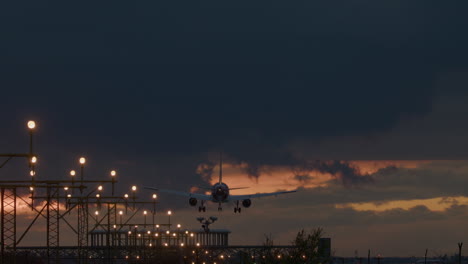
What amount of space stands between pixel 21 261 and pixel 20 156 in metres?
91.2

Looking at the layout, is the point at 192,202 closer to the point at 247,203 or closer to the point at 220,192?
the point at 220,192

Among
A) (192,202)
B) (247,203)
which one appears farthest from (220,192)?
(247,203)

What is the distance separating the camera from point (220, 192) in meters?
162

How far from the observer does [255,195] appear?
188 metres

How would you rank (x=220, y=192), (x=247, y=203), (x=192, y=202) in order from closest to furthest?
1. (x=220, y=192)
2. (x=192, y=202)
3. (x=247, y=203)

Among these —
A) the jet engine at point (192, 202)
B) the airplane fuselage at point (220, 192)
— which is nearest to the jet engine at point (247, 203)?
the jet engine at point (192, 202)

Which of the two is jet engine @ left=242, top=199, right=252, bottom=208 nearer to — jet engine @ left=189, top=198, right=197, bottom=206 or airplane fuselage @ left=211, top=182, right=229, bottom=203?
jet engine @ left=189, top=198, right=197, bottom=206

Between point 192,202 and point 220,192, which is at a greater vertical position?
point 220,192

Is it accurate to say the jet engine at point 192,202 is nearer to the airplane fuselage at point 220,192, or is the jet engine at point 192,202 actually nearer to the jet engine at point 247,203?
the airplane fuselage at point 220,192

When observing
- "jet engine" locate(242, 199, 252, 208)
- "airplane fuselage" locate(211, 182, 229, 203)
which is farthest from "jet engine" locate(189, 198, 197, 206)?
"jet engine" locate(242, 199, 252, 208)

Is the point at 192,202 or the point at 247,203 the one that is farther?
the point at 247,203

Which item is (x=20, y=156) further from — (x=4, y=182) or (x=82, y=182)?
(x=82, y=182)

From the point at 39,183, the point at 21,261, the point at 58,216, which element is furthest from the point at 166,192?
the point at 39,183

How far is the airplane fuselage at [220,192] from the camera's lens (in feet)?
531
